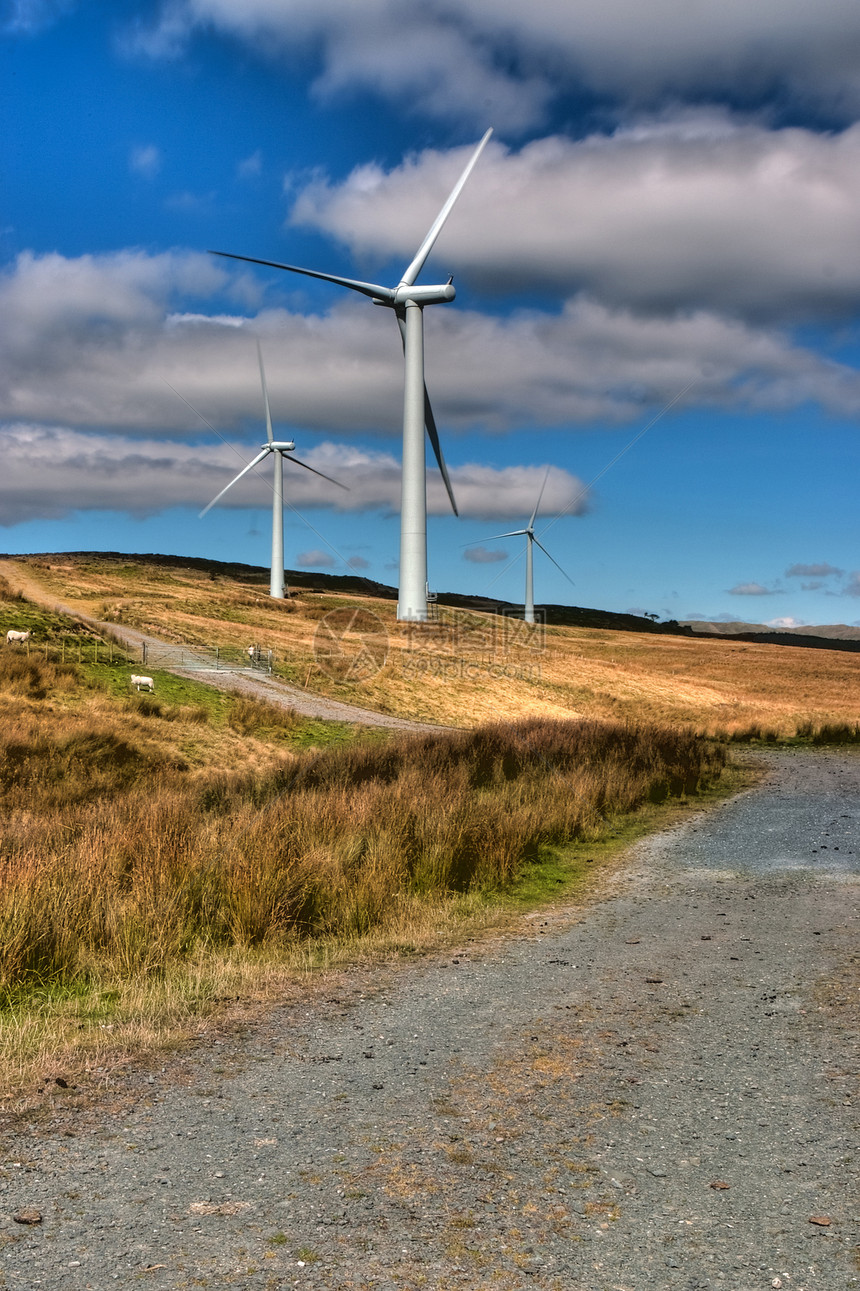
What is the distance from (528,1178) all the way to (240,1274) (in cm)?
157

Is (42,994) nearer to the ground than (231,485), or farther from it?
nearer to the ground

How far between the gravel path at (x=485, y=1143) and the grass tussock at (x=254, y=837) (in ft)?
6.61

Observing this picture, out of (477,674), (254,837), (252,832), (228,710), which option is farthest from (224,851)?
(477,674)

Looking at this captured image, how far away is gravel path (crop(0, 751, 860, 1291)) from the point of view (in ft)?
13.8

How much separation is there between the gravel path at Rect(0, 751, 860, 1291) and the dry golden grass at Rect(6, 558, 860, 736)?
2762 centimetres

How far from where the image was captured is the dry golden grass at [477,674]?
39.1 metres

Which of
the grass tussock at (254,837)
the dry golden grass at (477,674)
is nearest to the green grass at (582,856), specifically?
the grass tussock at (254,837)

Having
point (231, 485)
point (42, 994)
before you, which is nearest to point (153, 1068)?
point (42, 994)

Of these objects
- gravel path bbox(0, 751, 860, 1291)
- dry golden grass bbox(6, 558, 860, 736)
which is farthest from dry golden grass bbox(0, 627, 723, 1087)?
dry golden grass bbox(6, 558, 860, 736)

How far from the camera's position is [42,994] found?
7.98 meters

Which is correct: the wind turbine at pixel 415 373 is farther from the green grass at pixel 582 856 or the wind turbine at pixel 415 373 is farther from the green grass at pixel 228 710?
the green grass at pixel 582 856

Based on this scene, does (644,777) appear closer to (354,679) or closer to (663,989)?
(663,989)

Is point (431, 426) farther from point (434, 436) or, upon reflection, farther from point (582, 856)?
point (582, 856)

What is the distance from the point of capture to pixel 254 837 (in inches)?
458
